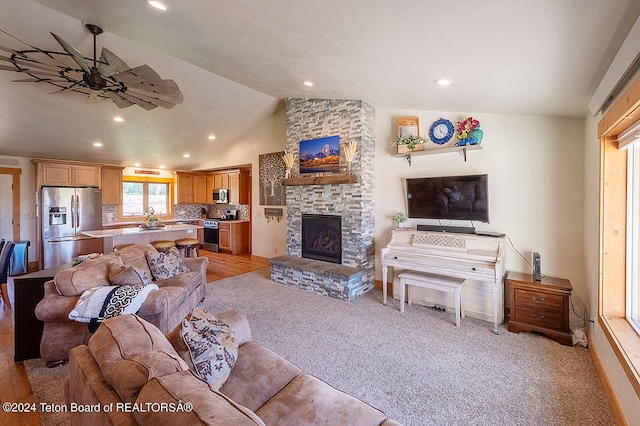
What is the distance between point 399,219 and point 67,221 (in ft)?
22.4

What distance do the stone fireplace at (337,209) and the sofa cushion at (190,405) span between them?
3164 mm

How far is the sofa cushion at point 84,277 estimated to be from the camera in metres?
2.35

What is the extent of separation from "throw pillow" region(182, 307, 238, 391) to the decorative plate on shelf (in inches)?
140

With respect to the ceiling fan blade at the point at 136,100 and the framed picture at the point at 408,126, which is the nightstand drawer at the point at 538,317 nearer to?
the framed picture at the point at 408,126

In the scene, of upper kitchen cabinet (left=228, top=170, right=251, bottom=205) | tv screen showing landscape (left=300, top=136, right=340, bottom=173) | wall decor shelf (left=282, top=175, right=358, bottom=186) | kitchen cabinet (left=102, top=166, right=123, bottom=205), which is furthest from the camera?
upper kitchen cabinet (left=228, top=170, right=251, bottom=205)

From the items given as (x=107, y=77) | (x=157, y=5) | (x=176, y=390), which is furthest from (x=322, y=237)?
(x=176, y=390)

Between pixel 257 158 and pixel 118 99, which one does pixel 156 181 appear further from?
pixel 118 99

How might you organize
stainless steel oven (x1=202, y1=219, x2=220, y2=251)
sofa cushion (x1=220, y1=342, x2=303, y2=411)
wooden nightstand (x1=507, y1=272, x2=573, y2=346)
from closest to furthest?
sofa cushion (x1=220, y1=342, x2=303, y2=411), wooden nightstand (x1=507, y1=272, x2=573, y2=346), stainless steel oven (x1=202, y1=219, x2=220, y2=251)

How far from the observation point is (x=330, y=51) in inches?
99.7

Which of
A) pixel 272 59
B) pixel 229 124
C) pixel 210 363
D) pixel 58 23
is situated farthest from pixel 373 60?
pixel 229 124

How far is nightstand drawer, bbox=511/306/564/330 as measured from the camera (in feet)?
9.14

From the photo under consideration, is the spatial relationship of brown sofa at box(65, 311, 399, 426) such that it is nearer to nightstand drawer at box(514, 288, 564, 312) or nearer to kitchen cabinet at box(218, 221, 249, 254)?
nightstand drawer at box(514, 288, 564, 312)

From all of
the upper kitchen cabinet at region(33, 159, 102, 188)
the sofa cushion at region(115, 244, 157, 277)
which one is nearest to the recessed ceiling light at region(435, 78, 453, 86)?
the sofa cushion at region(115, 244, 157, 277)

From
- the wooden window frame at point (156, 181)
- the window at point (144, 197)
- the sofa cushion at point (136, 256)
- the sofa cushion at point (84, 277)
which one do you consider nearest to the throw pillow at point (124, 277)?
the sofa cushion at point (84, 277)
